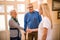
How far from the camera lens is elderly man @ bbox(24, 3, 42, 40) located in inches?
78.3

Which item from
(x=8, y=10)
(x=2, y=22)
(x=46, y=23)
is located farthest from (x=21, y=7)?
(x=46, y=23)

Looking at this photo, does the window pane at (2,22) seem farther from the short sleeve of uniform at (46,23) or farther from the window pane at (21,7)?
the short sleeve of uniform at (46,23)

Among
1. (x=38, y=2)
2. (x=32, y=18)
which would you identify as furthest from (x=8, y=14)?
(x=38, y=2)

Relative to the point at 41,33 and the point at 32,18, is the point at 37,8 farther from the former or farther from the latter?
the point at 41,33

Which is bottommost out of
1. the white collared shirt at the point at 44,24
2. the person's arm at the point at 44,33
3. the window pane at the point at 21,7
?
the person's arm at the point at 44,33

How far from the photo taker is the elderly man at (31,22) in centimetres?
199

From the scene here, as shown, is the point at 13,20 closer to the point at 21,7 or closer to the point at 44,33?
the point at 21,7

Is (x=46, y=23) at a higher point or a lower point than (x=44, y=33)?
higher

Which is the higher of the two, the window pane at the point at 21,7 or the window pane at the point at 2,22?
the window pane at the point at 21,7

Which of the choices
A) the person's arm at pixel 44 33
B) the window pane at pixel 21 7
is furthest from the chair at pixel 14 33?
the person's arm at pixel 44 33

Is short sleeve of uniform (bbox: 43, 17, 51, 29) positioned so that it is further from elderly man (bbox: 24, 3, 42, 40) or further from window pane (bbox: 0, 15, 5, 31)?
window pane (bbox: 0, 15, 5, 31)

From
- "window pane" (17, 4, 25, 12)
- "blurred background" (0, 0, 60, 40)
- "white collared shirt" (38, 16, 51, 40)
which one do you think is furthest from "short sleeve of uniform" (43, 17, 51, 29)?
"window pane" (17, 4, 25, 12)

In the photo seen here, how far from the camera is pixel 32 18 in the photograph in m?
1.99

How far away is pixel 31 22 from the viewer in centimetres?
199
